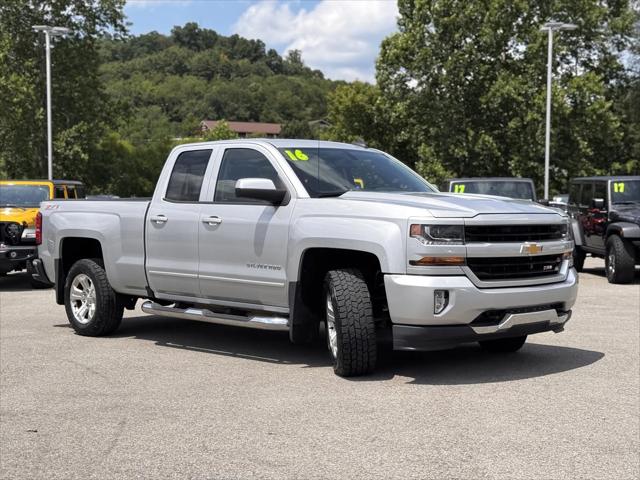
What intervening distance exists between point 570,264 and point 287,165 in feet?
8.25

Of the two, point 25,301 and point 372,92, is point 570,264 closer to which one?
point 25,301

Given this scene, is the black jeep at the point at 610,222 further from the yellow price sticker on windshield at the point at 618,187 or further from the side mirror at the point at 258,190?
the side mirror at the point at 258,190

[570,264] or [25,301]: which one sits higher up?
[570,264]

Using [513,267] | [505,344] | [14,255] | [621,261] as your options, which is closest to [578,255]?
[621,261]

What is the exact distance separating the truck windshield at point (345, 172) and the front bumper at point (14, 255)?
292 inches

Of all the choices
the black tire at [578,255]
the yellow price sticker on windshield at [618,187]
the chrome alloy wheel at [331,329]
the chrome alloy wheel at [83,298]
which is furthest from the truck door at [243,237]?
the black tire at [578,255]

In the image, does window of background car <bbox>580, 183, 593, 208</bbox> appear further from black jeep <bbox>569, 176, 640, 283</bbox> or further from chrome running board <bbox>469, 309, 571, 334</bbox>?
chrome running board <bbox>469, 309, 571, 334</bbox>

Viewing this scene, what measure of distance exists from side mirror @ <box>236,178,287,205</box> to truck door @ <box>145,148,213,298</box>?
984 millimetres

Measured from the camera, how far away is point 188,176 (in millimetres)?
8078

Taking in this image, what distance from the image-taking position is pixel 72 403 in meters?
5.98

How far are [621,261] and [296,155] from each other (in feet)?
27.8

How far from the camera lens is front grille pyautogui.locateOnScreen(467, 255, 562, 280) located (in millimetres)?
6312

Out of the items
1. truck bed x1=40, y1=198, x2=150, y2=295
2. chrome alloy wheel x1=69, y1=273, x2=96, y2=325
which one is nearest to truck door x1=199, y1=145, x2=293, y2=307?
truck bed x1=40, y1=198, x2=150, y2=295

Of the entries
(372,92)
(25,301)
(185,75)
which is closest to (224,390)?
(25,301)
